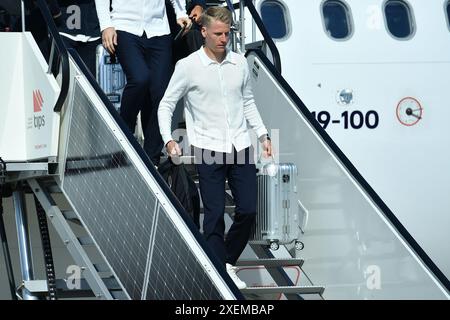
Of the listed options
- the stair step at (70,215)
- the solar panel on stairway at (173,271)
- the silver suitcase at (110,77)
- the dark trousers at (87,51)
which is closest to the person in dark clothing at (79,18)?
the dark trousers at (87,51)

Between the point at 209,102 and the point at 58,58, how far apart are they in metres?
1.30

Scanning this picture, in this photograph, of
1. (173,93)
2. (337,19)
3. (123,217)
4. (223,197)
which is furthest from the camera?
(337,19)

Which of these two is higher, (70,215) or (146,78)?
(146,78)

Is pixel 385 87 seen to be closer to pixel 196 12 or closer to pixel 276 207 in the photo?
pixel 196 12

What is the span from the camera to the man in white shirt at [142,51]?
28.4 ft

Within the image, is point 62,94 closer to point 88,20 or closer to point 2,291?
point 88,20

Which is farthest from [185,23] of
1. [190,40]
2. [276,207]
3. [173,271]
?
[173,271]

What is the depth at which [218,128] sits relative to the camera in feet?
26.5

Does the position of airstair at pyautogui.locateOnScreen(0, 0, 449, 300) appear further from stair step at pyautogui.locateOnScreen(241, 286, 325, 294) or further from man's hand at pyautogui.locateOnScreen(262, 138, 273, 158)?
man's hand at pyautogui.locateOnScreen(262, 138, 273, 158)

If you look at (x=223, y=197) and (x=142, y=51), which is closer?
(x=223, y=197)

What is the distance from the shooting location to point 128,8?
8844 mm

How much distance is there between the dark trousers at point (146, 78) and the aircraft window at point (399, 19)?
5143mm
